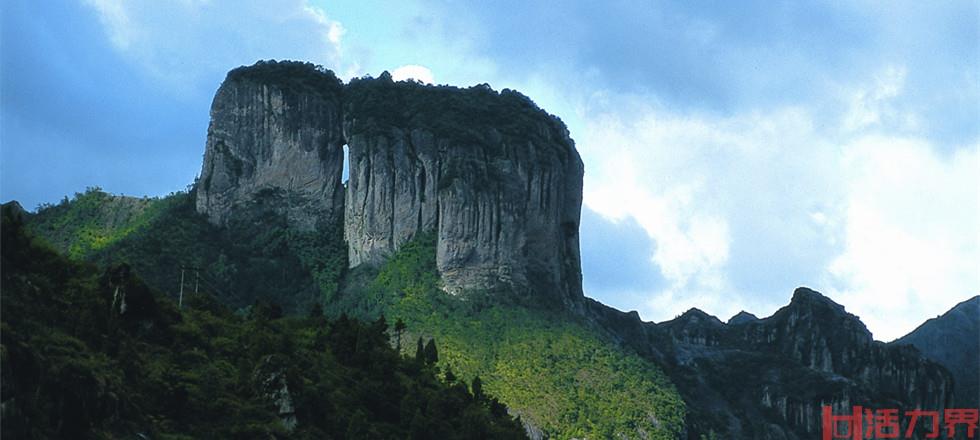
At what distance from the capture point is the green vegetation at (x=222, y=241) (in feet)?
412

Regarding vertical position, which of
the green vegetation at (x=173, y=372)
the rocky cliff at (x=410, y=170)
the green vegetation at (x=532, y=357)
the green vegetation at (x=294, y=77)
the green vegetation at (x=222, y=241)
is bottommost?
the green vegetation at (x=173, y=372)

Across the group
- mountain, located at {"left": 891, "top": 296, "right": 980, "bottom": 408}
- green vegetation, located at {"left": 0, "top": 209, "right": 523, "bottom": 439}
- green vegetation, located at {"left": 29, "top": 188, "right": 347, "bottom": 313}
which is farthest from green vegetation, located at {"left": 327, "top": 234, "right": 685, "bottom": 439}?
mountain, located at {"left": 891, "top": 296, "right": 980, "bottom": 408}

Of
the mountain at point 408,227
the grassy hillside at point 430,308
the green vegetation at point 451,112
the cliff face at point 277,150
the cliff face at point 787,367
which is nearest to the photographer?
the grassy hillside at point 430,308

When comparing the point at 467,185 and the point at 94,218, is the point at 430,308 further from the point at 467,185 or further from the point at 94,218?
the point at 94,218

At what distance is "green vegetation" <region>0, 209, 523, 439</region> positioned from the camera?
106ft

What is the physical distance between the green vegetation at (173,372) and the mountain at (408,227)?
193ft

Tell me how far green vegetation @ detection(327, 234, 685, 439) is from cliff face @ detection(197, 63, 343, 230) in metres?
12.2

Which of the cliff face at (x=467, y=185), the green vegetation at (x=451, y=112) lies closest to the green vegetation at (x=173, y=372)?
the cliff face at (x=467, y=185)

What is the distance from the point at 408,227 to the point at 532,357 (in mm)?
22281

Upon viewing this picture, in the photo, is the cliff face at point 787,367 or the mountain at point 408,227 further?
the cliff face at point 787,367

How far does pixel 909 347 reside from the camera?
6757 inches

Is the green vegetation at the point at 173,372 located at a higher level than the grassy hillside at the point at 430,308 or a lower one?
lower

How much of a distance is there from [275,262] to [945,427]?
74302 millimetres

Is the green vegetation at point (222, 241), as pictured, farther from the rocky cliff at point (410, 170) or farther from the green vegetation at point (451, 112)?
the green vegetation at point (451, 112)
